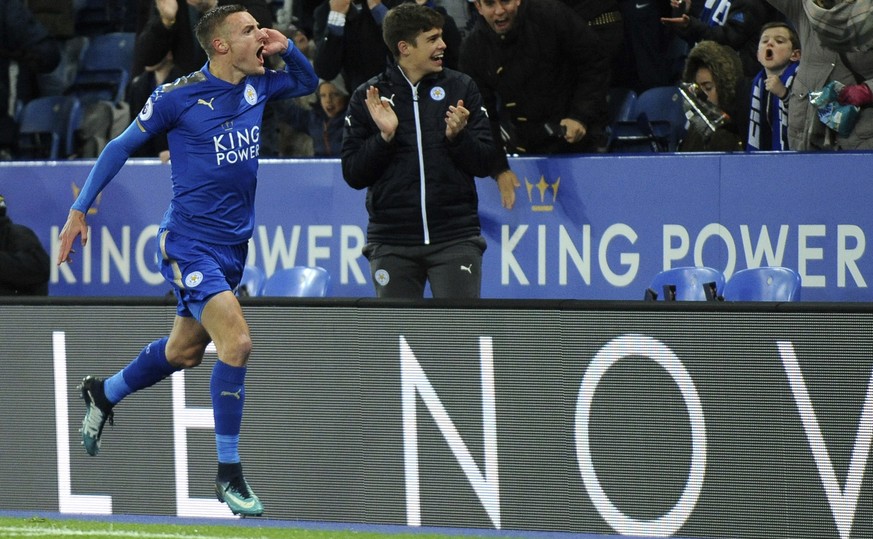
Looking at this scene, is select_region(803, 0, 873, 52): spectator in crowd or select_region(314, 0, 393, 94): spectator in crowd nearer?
select_region(803, 0, 873, 52): spectator in crowd

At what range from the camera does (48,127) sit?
11.7m

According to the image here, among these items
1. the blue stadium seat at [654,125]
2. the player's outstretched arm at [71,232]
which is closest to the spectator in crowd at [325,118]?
the blue stadium seat at [654,125]

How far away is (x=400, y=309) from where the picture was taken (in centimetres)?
681

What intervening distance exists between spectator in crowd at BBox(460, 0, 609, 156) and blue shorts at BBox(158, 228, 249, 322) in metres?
2.32

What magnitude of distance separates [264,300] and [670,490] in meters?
1.99

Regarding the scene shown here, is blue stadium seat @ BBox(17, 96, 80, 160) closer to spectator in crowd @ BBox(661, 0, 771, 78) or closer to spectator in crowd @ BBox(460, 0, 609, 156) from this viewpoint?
spectator in crowd @ BBox(460, 0, 609, 156)

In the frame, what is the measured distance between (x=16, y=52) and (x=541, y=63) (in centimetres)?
477

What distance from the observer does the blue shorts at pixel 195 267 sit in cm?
644

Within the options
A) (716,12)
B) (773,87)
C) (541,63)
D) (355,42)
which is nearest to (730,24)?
(716,12)

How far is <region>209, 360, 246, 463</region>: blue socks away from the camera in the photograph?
6.38 m

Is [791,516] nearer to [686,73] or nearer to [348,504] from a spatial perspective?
[348,504]

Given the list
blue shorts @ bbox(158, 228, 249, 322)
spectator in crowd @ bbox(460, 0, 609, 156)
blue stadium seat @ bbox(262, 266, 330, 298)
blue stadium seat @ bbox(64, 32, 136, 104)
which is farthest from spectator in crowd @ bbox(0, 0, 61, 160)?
blue shorts @ bbox(158, 228, 249, 322)

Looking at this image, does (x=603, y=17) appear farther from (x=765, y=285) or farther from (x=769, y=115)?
(x=765, y=285)

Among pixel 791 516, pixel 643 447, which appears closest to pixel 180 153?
pixel 643 447
